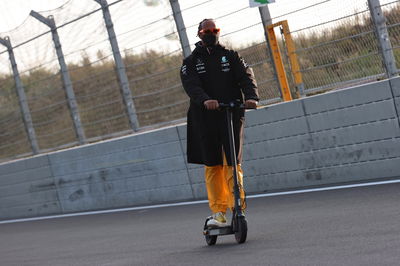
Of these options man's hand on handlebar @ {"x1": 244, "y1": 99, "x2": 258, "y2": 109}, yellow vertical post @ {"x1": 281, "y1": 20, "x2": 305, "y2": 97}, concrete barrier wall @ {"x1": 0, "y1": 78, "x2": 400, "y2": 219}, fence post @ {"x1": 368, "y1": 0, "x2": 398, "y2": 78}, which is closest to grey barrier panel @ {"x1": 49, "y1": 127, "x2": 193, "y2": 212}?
concrete barrier wall @ {"x1": 0, "y1": 78, "x2": 400, "y2": 219}

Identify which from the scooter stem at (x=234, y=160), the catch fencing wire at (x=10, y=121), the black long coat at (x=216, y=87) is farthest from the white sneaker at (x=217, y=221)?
the catch fencing wire at (x=10, y=121)

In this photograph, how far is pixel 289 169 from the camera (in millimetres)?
11539

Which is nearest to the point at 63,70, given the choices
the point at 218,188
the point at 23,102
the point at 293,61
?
the point at 23,102

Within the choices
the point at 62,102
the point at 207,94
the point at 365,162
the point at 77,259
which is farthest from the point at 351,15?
the point at 62,102

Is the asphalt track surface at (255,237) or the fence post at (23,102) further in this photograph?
the fence post at (23,102)

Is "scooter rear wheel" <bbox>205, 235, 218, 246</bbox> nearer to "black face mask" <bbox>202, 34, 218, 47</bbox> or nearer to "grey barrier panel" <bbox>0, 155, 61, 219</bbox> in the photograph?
"black face mask" <bbox>202, 34, 218, 47</bbox>

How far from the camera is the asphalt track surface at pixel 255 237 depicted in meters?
6.62

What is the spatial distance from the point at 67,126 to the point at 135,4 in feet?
10.4

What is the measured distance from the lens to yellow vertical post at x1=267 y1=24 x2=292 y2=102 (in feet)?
39.2

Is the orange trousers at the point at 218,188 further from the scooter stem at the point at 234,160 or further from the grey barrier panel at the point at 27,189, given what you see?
the grey barrier panel at the point at 27,189

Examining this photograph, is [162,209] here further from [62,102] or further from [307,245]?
[307,245]

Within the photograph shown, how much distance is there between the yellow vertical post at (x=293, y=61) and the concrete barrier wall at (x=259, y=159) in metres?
0.49

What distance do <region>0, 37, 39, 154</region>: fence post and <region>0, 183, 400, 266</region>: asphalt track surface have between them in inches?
164

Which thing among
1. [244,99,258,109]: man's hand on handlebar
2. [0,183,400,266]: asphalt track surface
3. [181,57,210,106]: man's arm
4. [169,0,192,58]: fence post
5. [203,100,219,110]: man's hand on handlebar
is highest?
[169,0,192,58]: fence post
